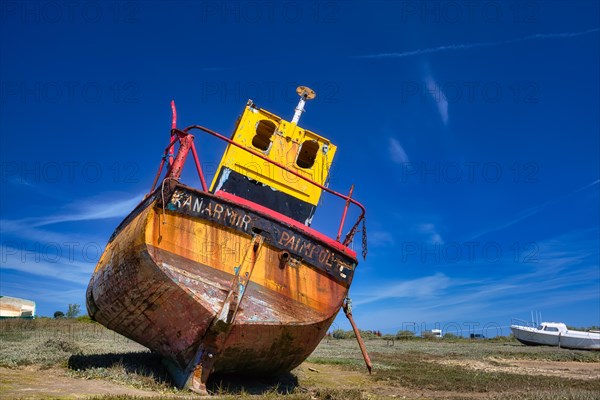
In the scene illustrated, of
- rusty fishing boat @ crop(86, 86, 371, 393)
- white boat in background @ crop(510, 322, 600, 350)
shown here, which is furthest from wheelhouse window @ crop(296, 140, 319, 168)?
white boat in background @ crop(510, 322, 600, 350)

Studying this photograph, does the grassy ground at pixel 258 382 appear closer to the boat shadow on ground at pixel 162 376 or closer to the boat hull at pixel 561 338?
the boat shadow on ground at pixel 162 376

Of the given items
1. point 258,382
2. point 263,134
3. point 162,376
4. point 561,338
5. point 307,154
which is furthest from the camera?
point 561,338

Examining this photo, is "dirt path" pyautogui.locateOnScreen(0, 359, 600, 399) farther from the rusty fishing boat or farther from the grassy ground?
the rusty fishing boat

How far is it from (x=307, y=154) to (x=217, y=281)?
451cm

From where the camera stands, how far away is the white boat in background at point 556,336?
2580 centimetres

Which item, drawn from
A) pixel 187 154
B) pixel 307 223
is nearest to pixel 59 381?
pixel 187 154

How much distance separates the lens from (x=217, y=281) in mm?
6508

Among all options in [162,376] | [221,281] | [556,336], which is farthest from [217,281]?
[556,336]

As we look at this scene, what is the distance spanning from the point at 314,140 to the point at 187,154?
11.7ft

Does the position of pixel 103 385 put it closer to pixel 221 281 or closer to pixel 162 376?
pixel 162 376

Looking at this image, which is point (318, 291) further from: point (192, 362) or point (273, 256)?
point (192, 362)

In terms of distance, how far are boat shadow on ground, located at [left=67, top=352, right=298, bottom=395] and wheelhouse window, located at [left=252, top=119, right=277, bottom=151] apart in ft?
15.7

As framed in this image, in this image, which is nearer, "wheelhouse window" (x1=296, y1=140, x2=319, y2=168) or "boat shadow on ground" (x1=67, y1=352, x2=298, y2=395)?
"boat shadow on ground" (x1=67, y1=352, x2=298, y2=395)

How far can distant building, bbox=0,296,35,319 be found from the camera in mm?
40853
